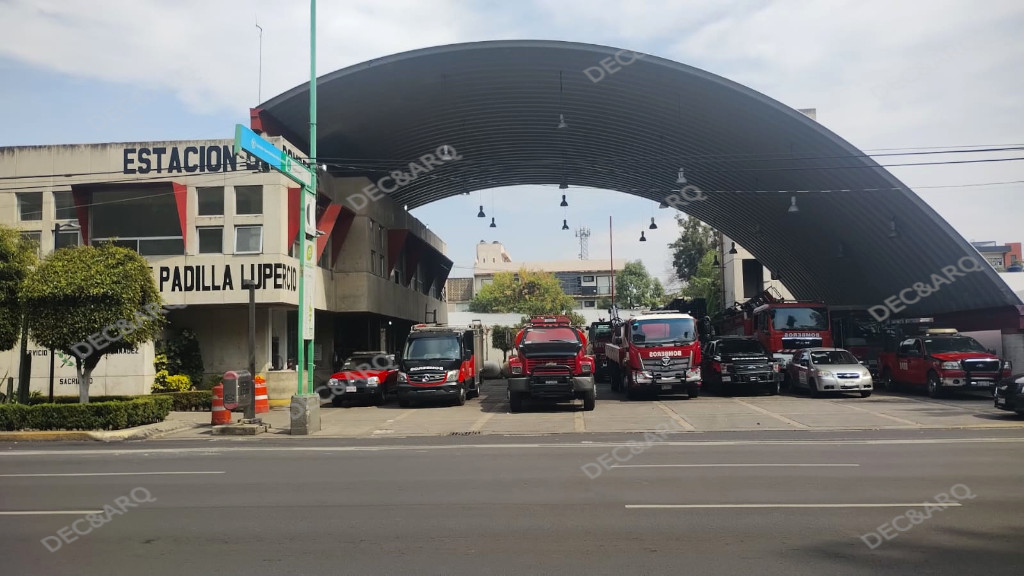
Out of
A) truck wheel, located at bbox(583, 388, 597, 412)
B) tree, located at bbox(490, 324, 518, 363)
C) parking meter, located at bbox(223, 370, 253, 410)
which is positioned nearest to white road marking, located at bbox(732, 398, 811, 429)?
truck wheel, located at bbox(583, 388, 597, 412)

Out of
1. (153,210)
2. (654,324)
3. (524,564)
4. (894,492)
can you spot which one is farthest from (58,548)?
(153,210)

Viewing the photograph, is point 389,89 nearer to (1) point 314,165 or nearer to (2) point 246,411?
(1) point 314,165

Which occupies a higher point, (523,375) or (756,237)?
(756,237)

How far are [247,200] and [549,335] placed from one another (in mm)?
11894

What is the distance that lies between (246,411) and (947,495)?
15.4 meters

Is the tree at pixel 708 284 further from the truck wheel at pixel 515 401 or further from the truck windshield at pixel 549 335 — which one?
the truck wheel at pixel 515 401

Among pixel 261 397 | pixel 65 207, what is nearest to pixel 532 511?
pixel 261 397

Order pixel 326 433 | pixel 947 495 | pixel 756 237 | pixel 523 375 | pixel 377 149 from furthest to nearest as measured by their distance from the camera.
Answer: pixel 756 237, pixel 377 149, pixel 523 375, pixel 326 433, pixel 947 495

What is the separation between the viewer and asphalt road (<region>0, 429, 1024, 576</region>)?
6723 mm

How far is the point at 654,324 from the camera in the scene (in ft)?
83.6

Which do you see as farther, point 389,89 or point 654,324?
point 389,89

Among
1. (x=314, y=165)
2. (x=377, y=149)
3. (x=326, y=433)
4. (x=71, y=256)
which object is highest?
(x=377, y=149)

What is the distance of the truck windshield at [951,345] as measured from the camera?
25578 mm

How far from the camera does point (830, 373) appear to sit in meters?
25.4
